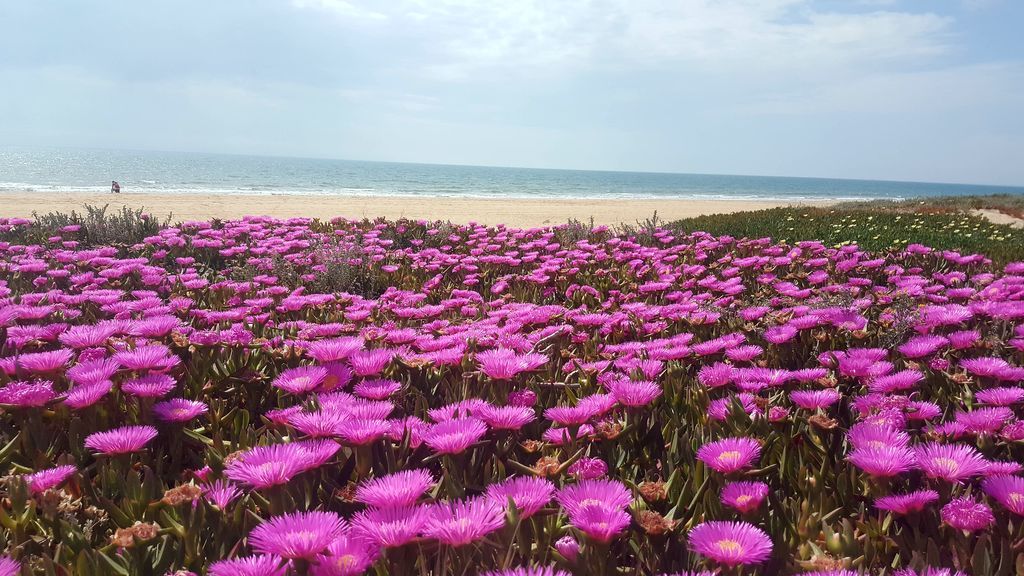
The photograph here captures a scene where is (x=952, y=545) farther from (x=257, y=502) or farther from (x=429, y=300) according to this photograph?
(x=429, y=300)

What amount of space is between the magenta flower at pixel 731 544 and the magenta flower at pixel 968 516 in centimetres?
38

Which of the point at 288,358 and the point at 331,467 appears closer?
the point at 331,467

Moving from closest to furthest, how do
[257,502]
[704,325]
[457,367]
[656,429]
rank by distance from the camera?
[257,502]
[656,429]
[457,367]
[704,325]

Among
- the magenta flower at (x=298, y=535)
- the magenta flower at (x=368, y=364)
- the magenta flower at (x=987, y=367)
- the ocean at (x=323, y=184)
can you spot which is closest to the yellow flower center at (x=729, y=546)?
the magenta flower at (x=298, y=535)

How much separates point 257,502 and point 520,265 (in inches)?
181

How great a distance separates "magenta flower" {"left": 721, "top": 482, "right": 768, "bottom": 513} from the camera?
1082 mm

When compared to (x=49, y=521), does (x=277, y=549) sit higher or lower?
higher

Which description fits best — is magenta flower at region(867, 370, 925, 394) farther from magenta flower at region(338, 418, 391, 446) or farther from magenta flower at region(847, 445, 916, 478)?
magenta flower at region(338, 418, 391, 446)

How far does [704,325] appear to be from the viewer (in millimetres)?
2721

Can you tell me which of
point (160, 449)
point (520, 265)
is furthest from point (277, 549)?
point (520, 265)

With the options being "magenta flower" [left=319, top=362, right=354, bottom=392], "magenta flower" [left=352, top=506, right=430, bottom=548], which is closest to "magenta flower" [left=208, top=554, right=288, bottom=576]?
"magenta flower" [left=352, top=506, right=430, bottom=548]

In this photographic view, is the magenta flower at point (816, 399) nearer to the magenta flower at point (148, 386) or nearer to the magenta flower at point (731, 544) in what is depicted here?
the magenta flower at point (731, 544)

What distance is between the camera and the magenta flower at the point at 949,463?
116cm

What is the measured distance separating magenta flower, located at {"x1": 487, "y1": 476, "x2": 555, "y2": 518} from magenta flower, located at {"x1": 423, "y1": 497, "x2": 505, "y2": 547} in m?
0.03
